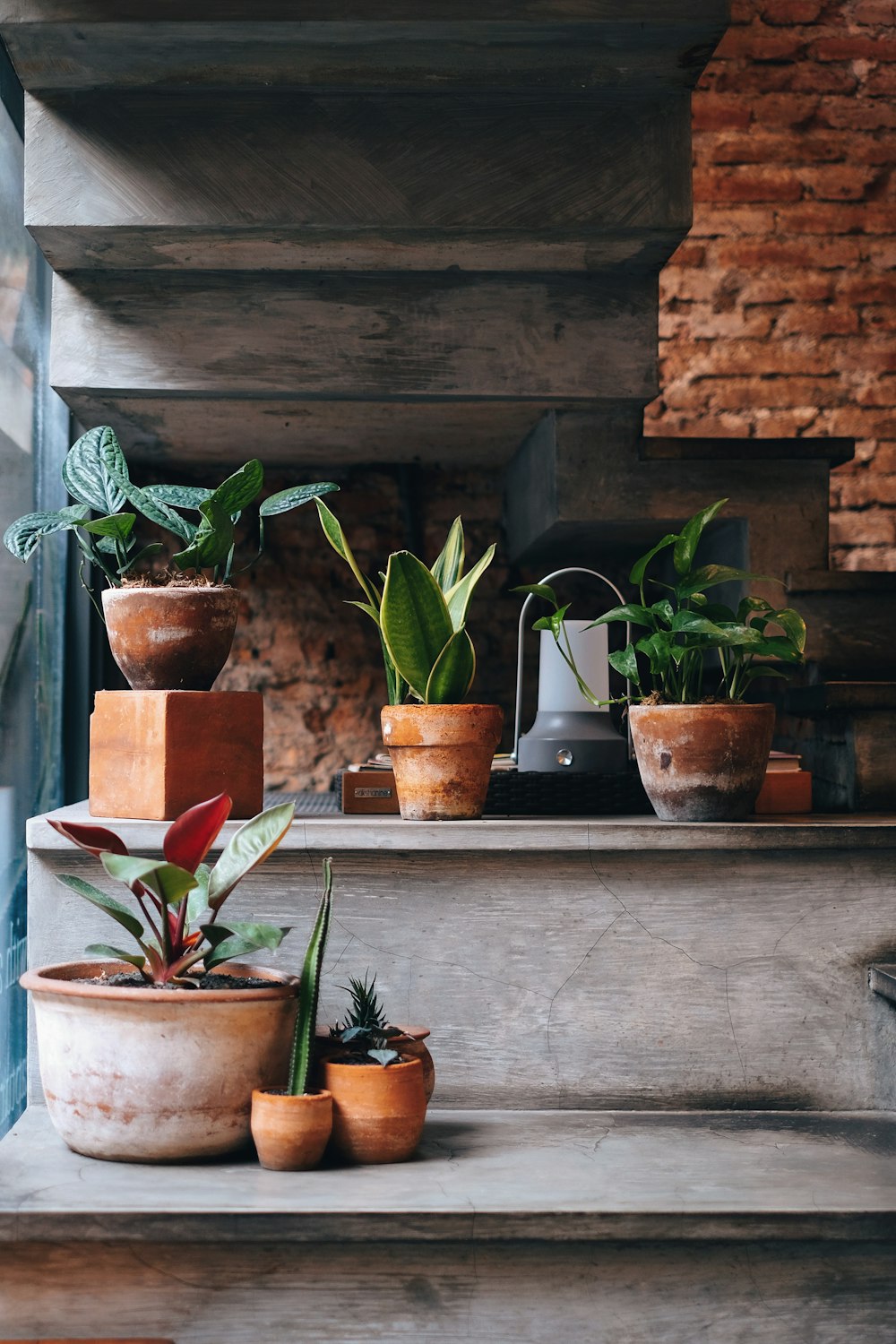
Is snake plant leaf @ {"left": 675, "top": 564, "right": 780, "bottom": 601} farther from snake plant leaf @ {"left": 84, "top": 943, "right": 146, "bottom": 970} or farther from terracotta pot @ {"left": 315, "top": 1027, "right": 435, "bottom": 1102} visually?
snake plant leaf @ {"left": 84, "top": 943, "right": 146, "bottom": 970}

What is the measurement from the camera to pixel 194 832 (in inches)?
56.2

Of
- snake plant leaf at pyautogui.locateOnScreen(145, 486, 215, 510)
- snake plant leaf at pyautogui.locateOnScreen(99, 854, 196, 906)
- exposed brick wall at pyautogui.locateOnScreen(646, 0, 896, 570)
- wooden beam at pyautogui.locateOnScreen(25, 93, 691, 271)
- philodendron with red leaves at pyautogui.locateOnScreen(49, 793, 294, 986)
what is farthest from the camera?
exposed brick wall at pyautogui.locateOnScreen(646, 0, 896, 570)

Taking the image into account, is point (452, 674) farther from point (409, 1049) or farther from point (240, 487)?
point (409, 1049)

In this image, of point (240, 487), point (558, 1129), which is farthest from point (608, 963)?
point (240, 487)

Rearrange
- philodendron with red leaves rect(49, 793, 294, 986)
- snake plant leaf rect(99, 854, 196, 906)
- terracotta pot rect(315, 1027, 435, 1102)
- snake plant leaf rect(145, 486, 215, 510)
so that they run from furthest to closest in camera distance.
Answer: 1. snake plant leaf rect(145, 486, 215, 510)
2. terracotta pot rect(315, 1027, 435, 1102)
3. philodendron with red leaves rect(49, 793, 294, 986)
4. snake plant leaf rect(99, 854, 196, 906)

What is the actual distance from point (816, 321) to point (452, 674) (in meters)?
1.95

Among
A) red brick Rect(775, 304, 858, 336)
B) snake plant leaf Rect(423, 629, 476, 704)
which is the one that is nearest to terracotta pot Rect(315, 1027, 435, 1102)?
snake plant leaf Rect(423, 629, 476, 704)

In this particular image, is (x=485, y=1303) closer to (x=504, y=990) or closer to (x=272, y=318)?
(x=504, y=990)

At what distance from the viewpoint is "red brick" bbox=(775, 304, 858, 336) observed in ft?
10.3

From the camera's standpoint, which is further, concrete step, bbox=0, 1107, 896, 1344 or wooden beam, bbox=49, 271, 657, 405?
wooden beam, bbox=49, 271, 657, 405

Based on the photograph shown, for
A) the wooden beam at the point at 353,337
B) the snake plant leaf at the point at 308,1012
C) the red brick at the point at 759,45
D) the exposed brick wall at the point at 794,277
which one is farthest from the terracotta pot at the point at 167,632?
the red brick at the point at 759,45

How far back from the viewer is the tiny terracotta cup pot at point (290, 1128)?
55.6 inches

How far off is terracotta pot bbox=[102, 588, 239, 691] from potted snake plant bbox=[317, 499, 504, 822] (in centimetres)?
21

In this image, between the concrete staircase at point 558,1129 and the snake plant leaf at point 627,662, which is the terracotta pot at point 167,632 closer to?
the concrete staircase at point 558,1129
